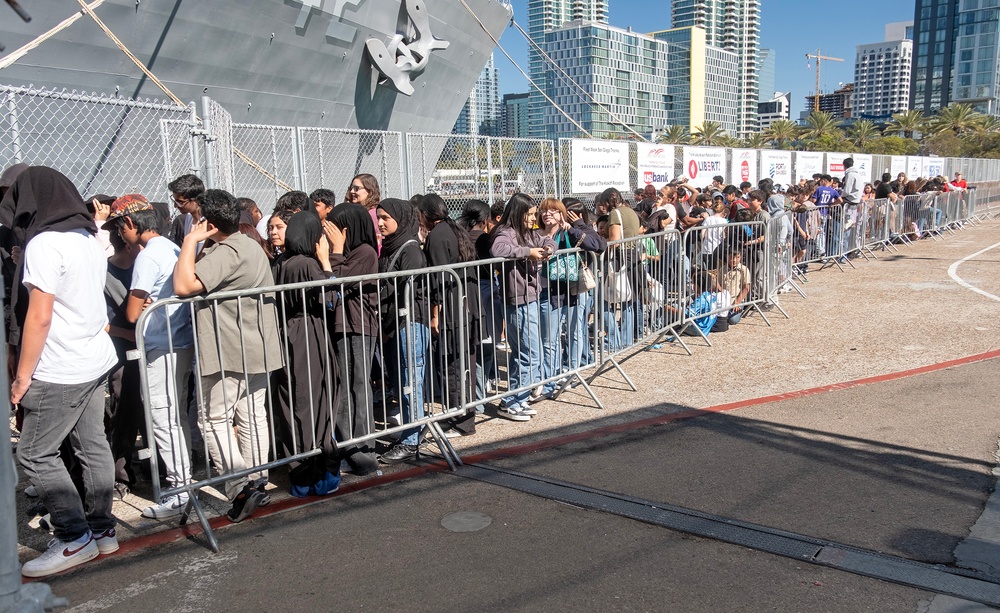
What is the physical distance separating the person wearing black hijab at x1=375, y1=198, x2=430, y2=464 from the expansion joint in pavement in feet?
2.07

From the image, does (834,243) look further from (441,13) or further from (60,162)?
(60,162)

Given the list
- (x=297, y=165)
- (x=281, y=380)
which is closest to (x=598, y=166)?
Result: (x=297, y=165)

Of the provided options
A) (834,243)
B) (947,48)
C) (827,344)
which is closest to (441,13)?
(834,243)

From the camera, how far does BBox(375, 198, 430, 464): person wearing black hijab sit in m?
5.55

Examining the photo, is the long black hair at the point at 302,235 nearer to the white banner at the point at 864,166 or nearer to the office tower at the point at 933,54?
the white banner at the point at 864,166

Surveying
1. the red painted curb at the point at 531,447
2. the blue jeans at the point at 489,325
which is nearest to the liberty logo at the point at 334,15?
the blue jeans at the point at 489,325

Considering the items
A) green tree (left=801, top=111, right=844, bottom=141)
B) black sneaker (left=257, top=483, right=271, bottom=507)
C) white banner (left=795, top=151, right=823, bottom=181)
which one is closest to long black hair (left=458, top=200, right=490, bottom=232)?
black sneaker (left=257, top=483, right=271, bottom=507)

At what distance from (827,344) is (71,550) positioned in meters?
7.91

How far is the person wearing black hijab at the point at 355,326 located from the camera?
17.1 feet

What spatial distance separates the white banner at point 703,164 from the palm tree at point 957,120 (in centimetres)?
8347

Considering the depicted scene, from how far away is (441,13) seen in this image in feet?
67.4

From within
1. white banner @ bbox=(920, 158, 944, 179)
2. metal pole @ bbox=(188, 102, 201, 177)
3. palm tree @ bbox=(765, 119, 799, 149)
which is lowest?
white banner @ bbox=(920, 158, 944, 179)

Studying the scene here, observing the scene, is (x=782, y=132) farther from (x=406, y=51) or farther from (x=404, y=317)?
(x=404, y=317)

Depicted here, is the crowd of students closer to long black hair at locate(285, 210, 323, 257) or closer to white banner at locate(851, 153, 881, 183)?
long black hair at locate(285, 210, 323, 257)
